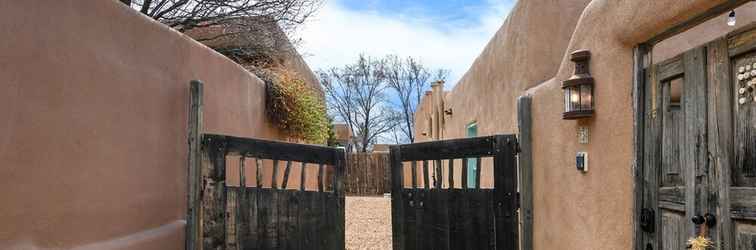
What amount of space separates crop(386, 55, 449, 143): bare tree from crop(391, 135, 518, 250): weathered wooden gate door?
2371 cm

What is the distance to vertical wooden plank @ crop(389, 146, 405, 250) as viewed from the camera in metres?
4.99

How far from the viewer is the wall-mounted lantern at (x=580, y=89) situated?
3.49 m

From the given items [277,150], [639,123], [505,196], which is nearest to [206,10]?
[277,150]

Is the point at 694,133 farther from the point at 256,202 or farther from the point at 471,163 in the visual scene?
the point at 471,163

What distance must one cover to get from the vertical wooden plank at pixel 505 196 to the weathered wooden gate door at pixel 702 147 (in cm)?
178

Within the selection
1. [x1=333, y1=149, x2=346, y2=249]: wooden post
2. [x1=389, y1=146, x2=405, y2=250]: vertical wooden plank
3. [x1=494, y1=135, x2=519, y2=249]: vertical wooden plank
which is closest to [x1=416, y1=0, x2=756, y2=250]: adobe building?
[x1=494, y1=135, x2=519, y2=249]: vertical wooden plank

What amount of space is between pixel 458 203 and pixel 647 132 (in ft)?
6.97

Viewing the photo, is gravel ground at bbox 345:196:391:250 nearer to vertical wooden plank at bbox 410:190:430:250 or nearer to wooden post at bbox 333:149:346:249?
wooden post at bbox 333:149:346:249

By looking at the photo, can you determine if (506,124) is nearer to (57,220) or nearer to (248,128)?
(248,128)

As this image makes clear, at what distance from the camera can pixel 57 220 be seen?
3.29 metres

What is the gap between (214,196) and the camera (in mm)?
4777

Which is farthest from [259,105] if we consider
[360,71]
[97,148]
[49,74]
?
[360,71]

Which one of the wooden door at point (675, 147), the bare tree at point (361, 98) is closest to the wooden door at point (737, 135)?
the wooden door at point (675, 147)

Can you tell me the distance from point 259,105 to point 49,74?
4.18 metres
